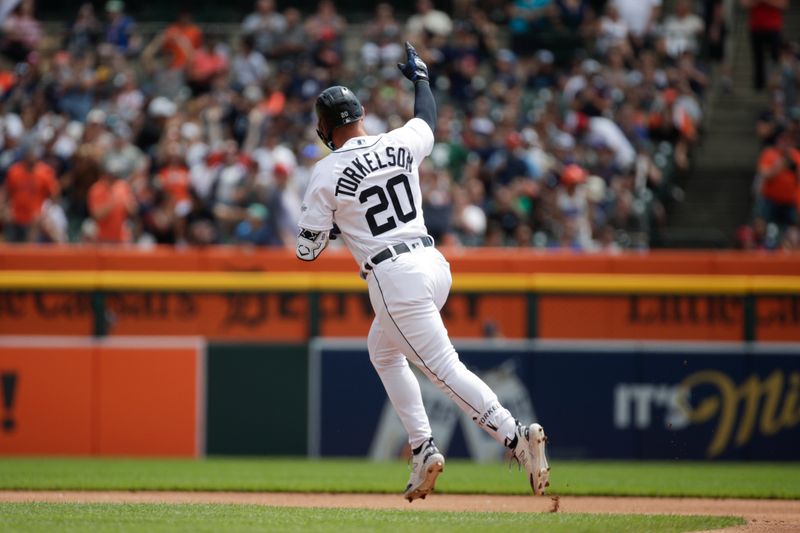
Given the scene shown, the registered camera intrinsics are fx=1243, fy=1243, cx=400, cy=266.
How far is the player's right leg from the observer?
689 cm

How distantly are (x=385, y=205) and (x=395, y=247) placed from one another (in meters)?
0.24

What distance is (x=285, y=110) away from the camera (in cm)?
1595

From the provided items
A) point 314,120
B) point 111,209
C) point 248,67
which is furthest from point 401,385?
point 248,67

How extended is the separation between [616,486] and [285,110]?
26.4 ft

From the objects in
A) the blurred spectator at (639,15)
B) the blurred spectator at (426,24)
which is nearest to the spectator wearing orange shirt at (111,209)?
the blurred spectator at (426,24)

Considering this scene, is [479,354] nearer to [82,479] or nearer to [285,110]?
[82,479]

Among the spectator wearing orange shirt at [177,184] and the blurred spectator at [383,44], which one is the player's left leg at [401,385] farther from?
the blurred spectator at [383,44]

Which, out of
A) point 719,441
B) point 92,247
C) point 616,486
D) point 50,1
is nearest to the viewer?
point 616,486

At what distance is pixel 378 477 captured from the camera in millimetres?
Result: 10023

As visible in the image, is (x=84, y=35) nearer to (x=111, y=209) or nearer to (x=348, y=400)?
(x=111, y=209)

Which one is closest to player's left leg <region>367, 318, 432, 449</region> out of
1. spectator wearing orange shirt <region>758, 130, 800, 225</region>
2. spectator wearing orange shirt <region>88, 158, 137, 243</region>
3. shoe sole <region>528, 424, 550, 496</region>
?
shoe sole <region>528, 424, 550, 496</region>

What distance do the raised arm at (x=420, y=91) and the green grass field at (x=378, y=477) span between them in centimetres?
313

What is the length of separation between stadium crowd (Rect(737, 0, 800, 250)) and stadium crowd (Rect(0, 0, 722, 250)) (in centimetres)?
78

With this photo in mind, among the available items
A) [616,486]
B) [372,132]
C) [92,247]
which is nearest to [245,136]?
[372,132]
